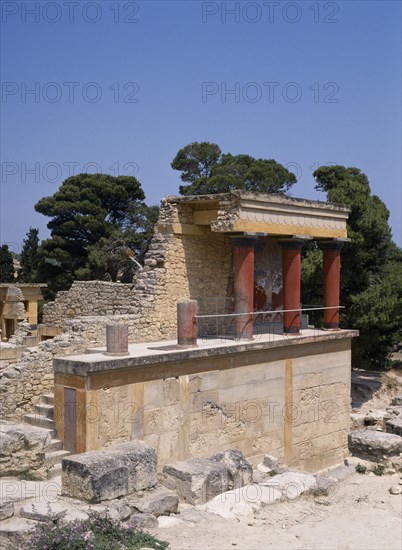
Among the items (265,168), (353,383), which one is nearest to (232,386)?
(353,383)

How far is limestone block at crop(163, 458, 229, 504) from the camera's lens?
31.7 ft

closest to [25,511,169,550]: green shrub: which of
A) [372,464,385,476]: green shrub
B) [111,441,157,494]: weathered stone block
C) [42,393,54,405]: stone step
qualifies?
[111,441,157,494]: weathered stone block

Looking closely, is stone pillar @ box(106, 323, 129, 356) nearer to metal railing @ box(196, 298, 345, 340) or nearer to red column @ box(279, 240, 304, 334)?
metal railing @ box(196, 298, 345, 340)

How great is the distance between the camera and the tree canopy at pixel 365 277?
2294 cm

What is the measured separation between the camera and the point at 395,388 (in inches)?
1040

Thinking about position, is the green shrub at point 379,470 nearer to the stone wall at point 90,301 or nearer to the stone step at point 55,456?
the stone wall at point 90,301

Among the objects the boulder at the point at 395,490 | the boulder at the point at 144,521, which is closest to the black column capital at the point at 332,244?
the boulder at the point at 395,490

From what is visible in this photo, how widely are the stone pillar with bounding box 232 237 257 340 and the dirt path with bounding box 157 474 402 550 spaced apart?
3.83 meters

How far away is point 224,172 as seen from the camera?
35344 mm

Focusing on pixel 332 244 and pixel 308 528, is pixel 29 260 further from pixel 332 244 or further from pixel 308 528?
pixel 308 528

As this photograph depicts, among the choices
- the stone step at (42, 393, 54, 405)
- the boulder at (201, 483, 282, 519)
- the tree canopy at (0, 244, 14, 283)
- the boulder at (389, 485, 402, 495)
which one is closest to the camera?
the boulder at (201, 483, 282, 519)

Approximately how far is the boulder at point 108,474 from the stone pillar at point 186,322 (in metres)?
3.12

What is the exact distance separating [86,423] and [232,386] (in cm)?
359

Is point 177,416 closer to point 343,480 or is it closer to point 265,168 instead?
point 343,480
